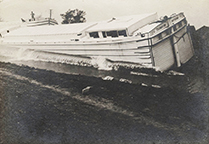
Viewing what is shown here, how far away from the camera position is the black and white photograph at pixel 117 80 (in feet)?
9.96

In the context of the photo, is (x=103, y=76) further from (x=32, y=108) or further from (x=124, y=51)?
(x=32, y=108)

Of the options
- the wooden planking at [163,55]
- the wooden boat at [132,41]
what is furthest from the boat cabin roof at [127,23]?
the wooden planking at [163,55]

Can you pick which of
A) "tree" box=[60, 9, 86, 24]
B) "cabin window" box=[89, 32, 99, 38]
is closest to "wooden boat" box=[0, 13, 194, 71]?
"cabin window" box=[89, 32, 99, 38]

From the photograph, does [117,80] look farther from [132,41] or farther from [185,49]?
[185,49]

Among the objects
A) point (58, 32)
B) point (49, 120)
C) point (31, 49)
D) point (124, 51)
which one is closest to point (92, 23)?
point (58, 32)

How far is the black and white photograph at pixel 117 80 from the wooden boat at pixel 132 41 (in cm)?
2

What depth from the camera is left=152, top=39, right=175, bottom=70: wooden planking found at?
3.26 meters

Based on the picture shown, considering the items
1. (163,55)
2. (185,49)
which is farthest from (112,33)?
(185,49)

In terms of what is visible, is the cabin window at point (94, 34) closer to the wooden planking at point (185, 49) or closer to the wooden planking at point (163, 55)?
the wooden planking at point (163, 55)

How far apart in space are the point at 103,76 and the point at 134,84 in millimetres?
692

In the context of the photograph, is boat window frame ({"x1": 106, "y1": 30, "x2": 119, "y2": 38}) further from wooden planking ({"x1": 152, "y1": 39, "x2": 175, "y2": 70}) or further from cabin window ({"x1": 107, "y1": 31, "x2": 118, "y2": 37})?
wooden planking ({"x1": 152, "y1": 39, "x2": 175, "y2": 70})

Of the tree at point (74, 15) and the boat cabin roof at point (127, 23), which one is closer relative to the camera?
the boat cabin roof at point (127, 23)

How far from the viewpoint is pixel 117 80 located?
365 centimetres

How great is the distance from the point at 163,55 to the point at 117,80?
101 centimetres
